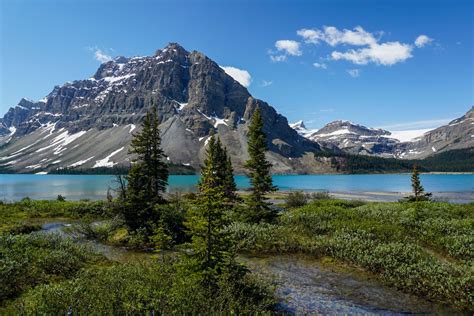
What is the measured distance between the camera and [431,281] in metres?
16.2

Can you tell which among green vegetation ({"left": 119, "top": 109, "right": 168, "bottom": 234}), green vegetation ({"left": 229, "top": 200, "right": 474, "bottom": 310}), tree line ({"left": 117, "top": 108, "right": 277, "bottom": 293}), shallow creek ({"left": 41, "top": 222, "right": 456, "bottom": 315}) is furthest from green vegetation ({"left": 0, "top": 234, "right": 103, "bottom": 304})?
green vegetation ({"left": 229, "top": 200, "right": 474, "bottom": 310})

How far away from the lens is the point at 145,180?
33.2m

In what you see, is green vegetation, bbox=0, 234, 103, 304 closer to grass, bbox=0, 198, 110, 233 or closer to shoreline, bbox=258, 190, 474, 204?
grass, bbox=0, 198, 110, 233

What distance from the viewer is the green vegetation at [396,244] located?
1611 cm

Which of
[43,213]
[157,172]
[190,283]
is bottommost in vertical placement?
[43,213]

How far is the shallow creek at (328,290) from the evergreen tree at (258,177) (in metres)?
10.8

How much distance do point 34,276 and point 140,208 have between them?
52.1 feet

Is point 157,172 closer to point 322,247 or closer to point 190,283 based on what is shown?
point 322,247

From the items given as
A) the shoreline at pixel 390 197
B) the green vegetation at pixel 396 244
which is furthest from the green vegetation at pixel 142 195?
the shoreline at pixel 390 197

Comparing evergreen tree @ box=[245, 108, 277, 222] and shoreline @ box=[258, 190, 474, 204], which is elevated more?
evergreen tree @ box=[245, 108, 277, 222]

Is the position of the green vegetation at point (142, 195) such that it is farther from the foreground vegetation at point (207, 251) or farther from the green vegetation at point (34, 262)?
the green vegetation at point (34, 262)

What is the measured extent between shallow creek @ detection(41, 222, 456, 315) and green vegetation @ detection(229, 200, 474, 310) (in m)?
1.07

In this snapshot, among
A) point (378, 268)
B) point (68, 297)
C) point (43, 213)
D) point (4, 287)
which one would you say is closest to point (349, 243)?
point (378, 268)

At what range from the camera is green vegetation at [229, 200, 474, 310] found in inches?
634
